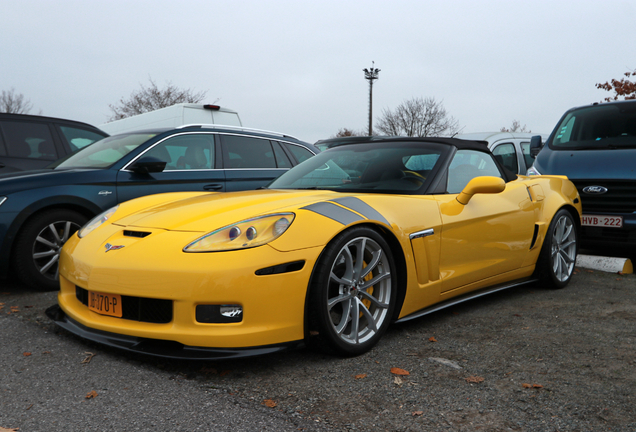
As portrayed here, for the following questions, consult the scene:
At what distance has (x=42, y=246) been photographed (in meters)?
4.54

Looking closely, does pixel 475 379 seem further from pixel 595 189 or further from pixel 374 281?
pixel 595 189

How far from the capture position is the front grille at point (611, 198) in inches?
226

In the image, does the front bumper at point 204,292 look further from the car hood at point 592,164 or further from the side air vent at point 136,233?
the car hood at point 592,164

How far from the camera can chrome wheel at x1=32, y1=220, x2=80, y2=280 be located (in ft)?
14.8

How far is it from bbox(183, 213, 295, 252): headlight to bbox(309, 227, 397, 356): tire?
10.9 inches

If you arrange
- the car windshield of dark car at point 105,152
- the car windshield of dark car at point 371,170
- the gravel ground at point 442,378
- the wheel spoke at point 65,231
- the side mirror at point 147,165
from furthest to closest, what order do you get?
the car windshield of dark car at point 105,152
the side mirror at point 147,165
the wheel spoke at point 65,231
the car windshield of dark car at point 371,170
the gravel ground at point 442,378

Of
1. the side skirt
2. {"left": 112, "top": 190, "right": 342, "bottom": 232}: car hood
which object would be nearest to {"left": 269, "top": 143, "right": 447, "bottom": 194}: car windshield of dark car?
{"left": 112, "top": 190, "right": 342, "bottom": 232}: car hood

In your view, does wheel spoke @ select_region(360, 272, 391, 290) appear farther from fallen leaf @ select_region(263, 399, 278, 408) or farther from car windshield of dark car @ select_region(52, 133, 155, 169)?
car windshield of dark car @ select_region(52, 133, 155, 169)

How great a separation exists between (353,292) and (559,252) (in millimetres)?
2695

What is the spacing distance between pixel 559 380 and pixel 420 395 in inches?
29.1

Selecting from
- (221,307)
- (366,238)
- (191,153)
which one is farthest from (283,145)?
(221,307)

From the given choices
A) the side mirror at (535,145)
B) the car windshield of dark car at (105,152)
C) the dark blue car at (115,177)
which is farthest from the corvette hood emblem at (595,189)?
the car windshield of dark car at (105,152)

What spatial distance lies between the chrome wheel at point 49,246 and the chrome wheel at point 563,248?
4.18m

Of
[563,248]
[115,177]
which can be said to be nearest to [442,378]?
[563,248]
